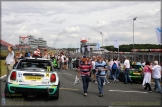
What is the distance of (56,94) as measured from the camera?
28.0ft

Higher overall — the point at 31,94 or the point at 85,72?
the point at 85,72

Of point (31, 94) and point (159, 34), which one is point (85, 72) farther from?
point (159, 34)

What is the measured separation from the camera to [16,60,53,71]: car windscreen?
907 centimetres

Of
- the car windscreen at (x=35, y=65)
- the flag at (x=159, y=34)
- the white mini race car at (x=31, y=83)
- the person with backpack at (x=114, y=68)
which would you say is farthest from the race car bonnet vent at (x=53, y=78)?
the person with backpack at (x=114, y=68)

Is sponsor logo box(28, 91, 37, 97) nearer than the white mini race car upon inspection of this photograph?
No

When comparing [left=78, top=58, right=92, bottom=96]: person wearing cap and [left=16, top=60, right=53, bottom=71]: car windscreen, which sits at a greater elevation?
[left=16, top=60, right=53, bottom=71]: car windscreen

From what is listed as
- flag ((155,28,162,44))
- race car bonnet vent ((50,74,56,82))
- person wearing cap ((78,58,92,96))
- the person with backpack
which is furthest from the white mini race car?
the person with backpack

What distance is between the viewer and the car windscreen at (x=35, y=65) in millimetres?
9073

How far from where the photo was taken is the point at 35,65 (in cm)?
946

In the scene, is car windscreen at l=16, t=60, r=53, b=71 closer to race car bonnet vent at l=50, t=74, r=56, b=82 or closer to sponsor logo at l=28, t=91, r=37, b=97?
race car bonnet vent at l=50, t=74, r=56, b=82

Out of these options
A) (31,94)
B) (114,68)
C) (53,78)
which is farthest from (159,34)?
(31,94)

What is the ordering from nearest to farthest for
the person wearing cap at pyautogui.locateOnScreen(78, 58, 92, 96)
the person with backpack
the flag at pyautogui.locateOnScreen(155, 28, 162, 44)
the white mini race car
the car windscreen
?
the white mini race car < the car windscreen < the person wearing cap at pyautogui.locateOnScreen(78, 58, 92, 96) < the flag at pyautogui.locateOnScreen(155, 28, 162, 44) < the person with backpack

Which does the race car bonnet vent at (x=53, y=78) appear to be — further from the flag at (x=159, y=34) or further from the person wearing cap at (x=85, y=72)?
the flag at (x=159, y=34)

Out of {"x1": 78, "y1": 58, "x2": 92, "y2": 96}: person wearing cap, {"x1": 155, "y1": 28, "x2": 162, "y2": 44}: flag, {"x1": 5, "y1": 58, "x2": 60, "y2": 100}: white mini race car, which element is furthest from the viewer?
{"x1": 155, "y1": 28, "x2": 162, "y2": 44}: flag
